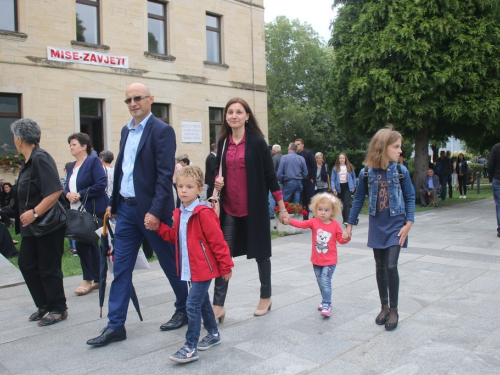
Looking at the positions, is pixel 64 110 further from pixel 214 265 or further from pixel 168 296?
pixel 214 265

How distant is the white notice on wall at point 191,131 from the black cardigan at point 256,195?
533 inches

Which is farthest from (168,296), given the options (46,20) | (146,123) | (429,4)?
(429,4)

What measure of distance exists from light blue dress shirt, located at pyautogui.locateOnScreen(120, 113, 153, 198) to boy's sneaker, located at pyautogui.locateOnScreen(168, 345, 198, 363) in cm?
136

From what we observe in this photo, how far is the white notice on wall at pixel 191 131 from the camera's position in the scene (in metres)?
17.9

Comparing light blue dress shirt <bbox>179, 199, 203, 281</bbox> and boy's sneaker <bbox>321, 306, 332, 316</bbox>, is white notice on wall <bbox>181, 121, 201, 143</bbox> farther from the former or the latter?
light blue dress shirt <bbox>179, 199, 203, 281</bbox>

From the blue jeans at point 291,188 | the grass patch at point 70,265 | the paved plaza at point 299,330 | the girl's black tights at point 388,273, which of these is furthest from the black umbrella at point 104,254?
the blue jeans at point 291,188

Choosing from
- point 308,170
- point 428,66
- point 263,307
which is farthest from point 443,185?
point 263,307

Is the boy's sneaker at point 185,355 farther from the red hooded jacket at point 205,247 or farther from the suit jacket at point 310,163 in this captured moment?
the suit jacket at point 310,163

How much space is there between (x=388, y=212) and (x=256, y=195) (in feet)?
3.95

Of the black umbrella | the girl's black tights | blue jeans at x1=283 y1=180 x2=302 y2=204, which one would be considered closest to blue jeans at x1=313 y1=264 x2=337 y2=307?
the girl's black tights

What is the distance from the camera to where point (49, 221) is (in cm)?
461

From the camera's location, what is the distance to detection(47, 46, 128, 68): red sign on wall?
1452cm

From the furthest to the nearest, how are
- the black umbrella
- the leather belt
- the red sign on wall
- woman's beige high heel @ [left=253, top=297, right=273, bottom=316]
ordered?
1. the red sign on wall
2. woman's beige high heel @ [left=253, top=297, right=273, bottom=316]
3. the black umbrella
4. the leather belt

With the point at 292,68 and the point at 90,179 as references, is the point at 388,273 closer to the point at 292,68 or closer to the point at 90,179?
the point at 90,179
